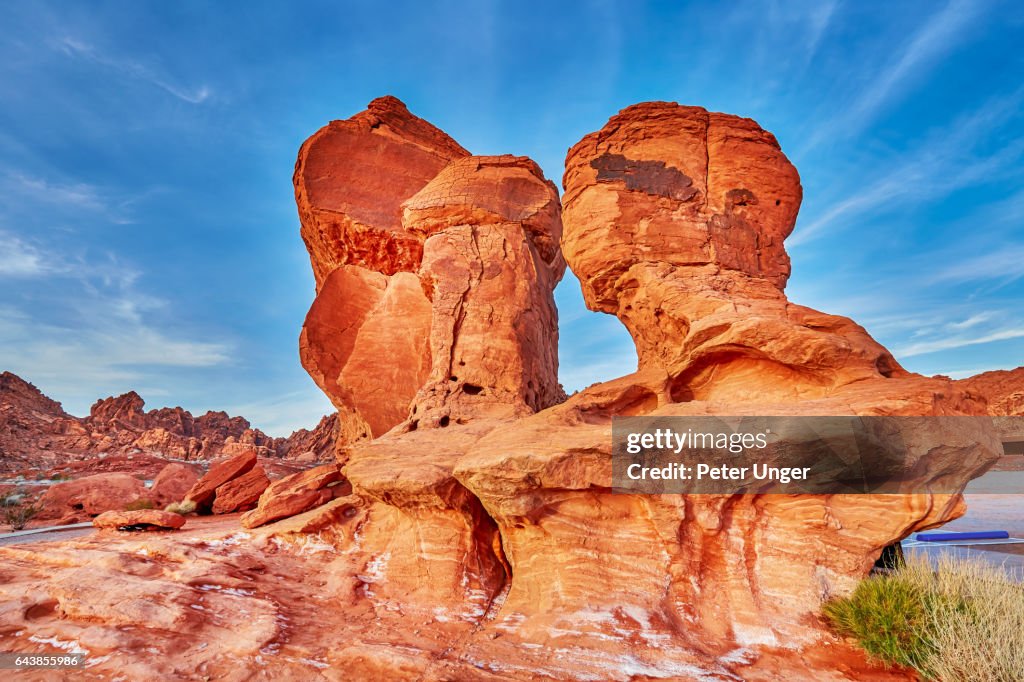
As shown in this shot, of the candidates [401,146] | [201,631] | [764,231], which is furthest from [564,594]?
[401,146]

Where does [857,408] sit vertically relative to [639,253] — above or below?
below

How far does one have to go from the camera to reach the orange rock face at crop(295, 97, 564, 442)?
966 cm

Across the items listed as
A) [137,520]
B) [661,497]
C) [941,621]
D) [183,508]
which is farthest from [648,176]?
[183,508]

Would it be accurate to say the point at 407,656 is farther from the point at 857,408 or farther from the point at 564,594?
the point at 857,408

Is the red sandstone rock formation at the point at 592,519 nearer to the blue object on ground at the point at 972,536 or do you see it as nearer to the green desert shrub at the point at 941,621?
the green desert shrub at the point at 941,621

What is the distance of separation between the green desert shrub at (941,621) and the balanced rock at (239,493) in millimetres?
14671

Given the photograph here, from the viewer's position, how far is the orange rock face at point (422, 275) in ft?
31.7

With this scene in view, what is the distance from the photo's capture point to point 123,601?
198 inches

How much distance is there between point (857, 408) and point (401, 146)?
14192 mm

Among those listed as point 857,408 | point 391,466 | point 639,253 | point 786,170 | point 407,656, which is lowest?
point 407,656

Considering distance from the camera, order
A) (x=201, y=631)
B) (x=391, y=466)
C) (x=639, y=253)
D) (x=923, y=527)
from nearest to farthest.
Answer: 1. (x=201, y=631)
2. (x=923, y=527)
3. (x=391, y=466)
4. (x=639, y=253)

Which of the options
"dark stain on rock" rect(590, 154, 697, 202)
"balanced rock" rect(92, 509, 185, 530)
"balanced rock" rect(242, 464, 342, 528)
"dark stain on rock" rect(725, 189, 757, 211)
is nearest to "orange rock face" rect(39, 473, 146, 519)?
"balanced rock" rect(92, 509, 185, 530)

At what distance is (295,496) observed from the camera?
9797 millimetres

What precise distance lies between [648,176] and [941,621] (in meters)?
6.04
